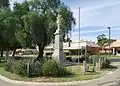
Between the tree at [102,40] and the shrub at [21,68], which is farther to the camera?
the tree at [102,40]

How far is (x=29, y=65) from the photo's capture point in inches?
719

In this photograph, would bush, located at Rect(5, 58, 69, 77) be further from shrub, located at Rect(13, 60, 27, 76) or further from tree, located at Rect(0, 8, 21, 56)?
tree, located at Rect(0, 8, 21, 56)

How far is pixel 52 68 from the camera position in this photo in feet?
59.1

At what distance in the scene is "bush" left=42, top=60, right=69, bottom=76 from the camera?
17938 millimetres

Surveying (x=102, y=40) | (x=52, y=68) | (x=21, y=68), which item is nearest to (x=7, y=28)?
(x=21, y=68)

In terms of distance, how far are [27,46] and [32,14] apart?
19.8 ft

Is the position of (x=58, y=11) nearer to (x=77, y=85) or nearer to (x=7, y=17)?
(x=7, y=17)

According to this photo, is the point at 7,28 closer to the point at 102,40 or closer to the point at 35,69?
the point at 35,69

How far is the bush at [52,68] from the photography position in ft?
58.9

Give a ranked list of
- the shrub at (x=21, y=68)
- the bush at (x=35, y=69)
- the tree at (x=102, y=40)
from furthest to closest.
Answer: the tree at (x=102, y=40) → the shrub at (x=21, y=68) → the bush at (x=35, y=69)

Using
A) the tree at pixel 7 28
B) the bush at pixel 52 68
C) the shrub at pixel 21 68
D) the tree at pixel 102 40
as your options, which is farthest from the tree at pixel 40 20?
the tree at pixel 102 40

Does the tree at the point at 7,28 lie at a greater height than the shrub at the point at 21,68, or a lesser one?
greater

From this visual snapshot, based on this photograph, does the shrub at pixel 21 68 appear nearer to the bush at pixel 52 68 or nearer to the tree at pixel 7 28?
the bush at pixel 52 68

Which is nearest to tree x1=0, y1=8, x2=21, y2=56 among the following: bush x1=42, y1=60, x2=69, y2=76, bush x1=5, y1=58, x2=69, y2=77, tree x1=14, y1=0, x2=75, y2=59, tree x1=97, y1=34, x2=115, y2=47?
tree x1=14, y1=0, x2=75, y2=59
